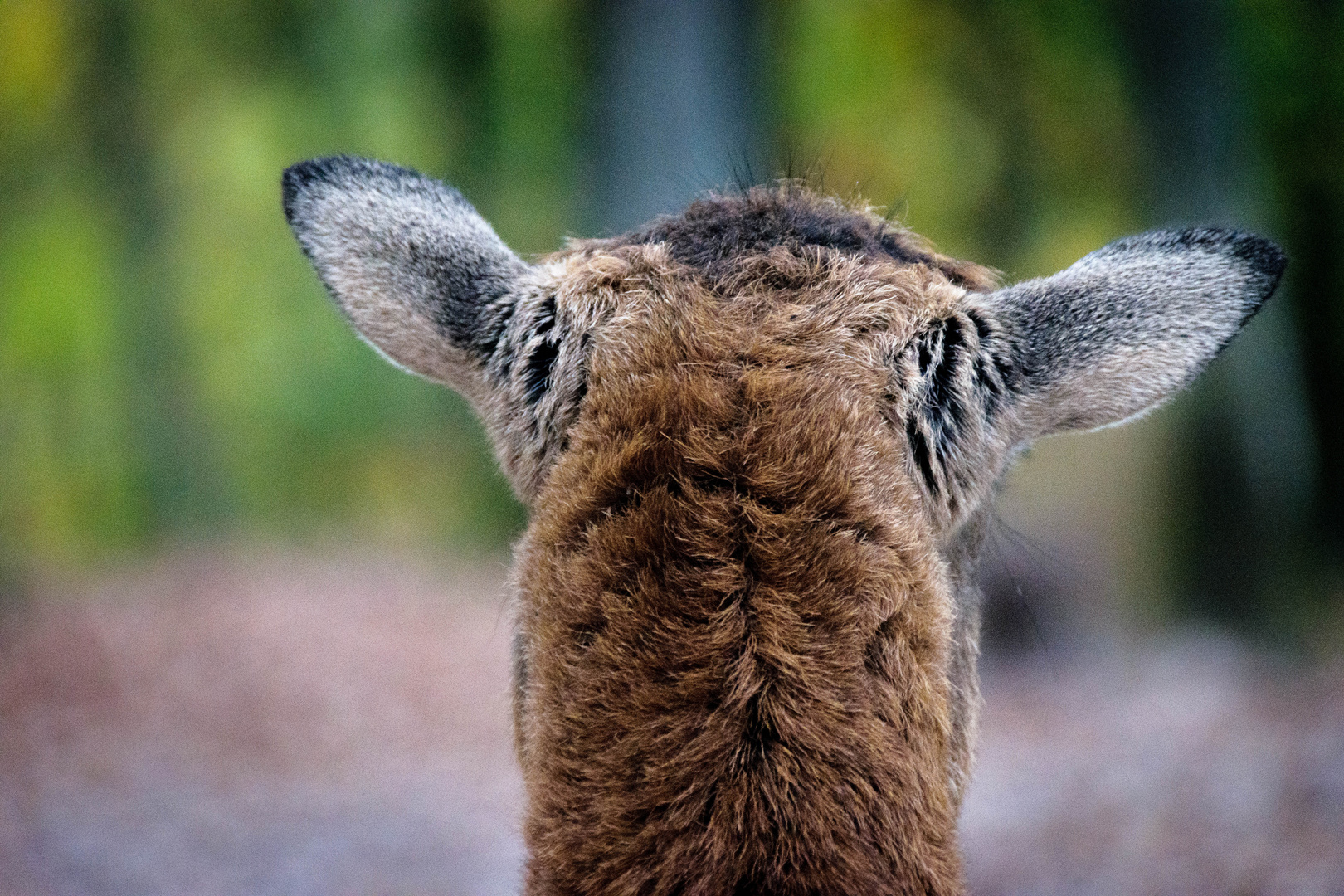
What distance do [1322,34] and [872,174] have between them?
3.79 meters

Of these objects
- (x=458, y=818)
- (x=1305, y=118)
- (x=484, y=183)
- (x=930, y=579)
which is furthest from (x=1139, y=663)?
(x=484, y=183)

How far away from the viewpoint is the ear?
6.88ft

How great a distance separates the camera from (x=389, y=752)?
843 centimetres

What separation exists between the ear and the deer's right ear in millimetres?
1080

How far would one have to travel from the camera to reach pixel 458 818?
725 cm

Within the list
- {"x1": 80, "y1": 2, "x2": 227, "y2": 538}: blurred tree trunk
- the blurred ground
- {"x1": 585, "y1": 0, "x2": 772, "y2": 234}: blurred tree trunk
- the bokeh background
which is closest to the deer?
the blurred ground

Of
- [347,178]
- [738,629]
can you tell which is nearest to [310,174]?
[347,178]

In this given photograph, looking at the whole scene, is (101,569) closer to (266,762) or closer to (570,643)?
(266,762)

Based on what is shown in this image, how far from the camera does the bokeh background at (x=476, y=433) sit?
22.4ft

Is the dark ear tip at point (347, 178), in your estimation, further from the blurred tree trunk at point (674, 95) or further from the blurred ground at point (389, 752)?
the blurred tree trunk at point (674, 95)

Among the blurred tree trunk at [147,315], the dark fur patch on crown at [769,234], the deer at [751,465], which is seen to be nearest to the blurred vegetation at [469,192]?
the blurred tree trunk at [147,315]

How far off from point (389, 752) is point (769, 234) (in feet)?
23.8

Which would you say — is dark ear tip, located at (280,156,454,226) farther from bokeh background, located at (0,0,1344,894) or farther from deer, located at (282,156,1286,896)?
bokeh background, located at (0,0,1344,894)

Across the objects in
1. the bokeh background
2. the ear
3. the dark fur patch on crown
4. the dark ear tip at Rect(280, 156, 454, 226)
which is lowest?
the ear
